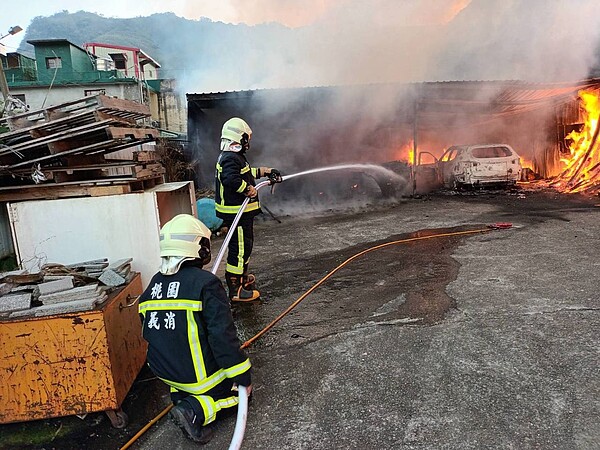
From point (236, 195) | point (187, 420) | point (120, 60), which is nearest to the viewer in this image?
point (187, 420)

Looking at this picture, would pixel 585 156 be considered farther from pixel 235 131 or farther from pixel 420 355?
pixel 420 355

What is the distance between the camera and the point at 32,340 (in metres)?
2.48

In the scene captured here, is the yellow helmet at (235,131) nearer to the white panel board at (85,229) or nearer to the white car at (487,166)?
the white panel board at (85,229)

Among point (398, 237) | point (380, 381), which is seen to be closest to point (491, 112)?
point (398, 237)

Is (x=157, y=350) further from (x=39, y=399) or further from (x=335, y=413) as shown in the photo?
(x=335, y=413)

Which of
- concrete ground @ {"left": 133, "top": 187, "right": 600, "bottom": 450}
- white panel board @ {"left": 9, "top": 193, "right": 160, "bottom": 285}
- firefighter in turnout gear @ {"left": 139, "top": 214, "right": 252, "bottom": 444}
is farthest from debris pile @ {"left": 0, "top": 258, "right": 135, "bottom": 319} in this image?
concrete ground @ {"left": 133, "top": 187, "right": 600, "bottom": 450}

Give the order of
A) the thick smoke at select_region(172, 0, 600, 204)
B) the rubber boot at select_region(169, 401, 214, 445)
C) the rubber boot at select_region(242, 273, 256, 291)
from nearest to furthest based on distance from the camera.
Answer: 1. the rubber boot at select_region(169, 401, 214, 445)
2. the rubber boot at select_region(242, 273, 256, 291)
3. the thick smoke at select_region(172, 0, 600, 204)

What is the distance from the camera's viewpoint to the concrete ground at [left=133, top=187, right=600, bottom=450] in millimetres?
2377

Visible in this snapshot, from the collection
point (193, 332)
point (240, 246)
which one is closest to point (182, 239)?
point (193, 332)

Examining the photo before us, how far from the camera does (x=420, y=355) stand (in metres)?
3.13

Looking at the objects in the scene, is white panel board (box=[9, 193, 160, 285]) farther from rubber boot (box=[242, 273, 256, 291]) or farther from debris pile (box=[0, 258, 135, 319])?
rubber boot (box=[242, 273, 256, 291])

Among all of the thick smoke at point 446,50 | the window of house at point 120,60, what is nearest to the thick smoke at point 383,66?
the thick smoke at point 446,50

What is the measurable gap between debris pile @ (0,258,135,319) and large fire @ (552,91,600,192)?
39.4ft

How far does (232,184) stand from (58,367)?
226cm
